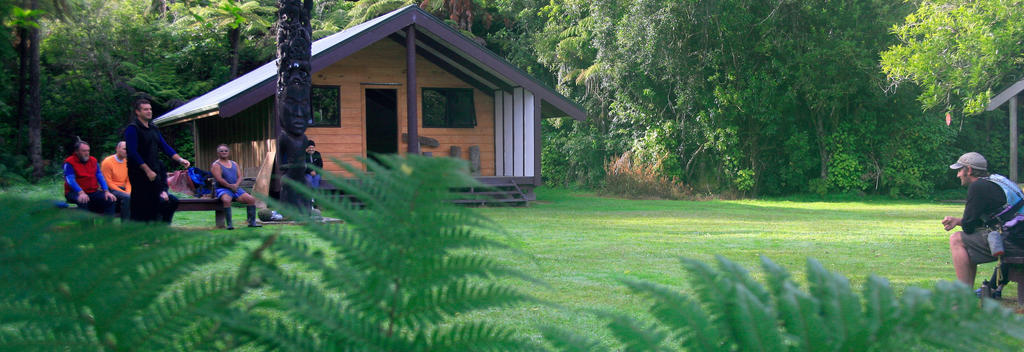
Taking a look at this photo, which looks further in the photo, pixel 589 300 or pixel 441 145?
pixel 441 145

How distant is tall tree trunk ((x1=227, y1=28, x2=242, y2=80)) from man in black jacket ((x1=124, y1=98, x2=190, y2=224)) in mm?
22402

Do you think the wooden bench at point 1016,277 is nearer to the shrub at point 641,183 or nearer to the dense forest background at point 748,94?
the dense forest background at point 748,94

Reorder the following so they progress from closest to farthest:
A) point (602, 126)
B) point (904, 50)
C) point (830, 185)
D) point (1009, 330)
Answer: point (1009, 330), point (904, 50), point (830, 185), point (602, 126)

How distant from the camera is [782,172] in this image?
A: 22953mm

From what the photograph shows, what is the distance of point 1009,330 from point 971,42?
19.7 meters

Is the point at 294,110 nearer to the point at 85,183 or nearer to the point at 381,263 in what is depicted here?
the point at 85,183

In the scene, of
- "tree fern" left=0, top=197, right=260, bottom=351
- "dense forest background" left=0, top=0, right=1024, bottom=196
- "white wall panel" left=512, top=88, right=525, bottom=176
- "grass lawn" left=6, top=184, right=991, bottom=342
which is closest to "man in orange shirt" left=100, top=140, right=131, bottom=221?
"grass lawn" left=6, top=184, right=991, bottom=342

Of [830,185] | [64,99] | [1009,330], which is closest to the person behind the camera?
[1009,330]

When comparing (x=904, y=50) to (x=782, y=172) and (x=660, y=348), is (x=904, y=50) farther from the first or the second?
(x=660, y=348)

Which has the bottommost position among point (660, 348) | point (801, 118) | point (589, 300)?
point (589, 300)

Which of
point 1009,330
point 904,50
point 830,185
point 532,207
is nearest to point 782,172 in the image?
point 830,185

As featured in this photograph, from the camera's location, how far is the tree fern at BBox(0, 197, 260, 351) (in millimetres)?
573

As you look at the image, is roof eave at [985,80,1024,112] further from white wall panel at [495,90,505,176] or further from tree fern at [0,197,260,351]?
tree fern at [0,197,260,351]

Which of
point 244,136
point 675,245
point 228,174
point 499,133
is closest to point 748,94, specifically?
point 499,133
